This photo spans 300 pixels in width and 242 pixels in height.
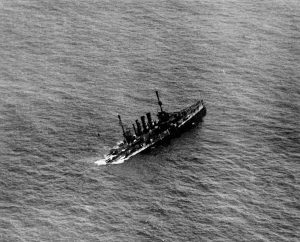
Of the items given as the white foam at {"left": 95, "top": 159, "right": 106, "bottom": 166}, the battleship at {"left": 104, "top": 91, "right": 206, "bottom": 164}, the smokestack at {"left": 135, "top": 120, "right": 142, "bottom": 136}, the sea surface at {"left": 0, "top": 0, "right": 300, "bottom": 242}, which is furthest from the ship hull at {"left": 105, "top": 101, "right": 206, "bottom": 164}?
the smokestack at {"left": 135, "top": 120, "right": 142, "bottom": 136}

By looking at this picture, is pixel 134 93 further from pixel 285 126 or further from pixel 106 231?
pixel 106 231

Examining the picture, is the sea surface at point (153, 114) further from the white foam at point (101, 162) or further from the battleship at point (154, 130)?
the battleship at point (154, 130)

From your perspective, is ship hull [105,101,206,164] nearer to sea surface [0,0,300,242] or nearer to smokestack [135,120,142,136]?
sea surface [0,0,300,242]

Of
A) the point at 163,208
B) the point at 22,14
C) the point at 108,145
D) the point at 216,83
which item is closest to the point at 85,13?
the point at 22,14

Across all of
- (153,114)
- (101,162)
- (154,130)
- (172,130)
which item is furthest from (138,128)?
(101,162)

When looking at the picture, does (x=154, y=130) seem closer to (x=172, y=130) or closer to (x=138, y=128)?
(x=138, y=128)

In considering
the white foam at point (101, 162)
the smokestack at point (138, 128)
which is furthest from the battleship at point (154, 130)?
the white foam at point (101, 162)
